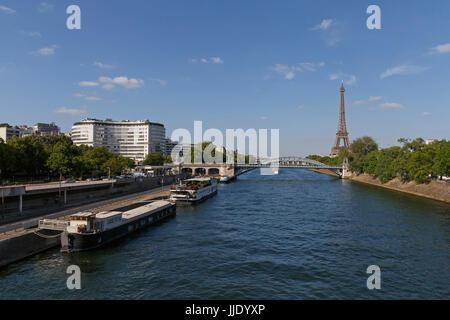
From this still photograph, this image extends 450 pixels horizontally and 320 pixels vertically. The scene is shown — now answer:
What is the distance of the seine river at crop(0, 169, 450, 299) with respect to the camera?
17.0 metres

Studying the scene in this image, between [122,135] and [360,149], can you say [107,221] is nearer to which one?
[360,149]

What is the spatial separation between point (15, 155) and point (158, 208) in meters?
33.7

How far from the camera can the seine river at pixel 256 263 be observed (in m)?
17.0

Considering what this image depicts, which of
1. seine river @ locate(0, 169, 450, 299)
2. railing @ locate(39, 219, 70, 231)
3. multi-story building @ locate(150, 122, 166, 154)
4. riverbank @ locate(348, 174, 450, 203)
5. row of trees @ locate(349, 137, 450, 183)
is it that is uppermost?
multi-story building @ locate(150, 122, 166, 154)

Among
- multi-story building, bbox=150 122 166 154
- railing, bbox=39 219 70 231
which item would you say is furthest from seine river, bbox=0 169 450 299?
multi-story building, bbox=150 122 166 154

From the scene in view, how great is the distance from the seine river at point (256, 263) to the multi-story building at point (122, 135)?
138 metres

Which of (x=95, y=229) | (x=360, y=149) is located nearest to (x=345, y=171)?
(x=360, y=149)

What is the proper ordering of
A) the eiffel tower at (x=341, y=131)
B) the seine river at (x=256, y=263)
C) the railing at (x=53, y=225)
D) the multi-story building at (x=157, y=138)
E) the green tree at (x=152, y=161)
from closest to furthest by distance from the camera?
the seine river at (x=256, y=263) < the railing at (x=53, y=225) < the green tree at (x=152, y=161) < the multi-story building at (x=157, y=138) < the eiffel tower at (x=341, y=131)

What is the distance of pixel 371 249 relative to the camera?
984 inches

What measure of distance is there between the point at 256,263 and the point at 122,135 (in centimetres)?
16220

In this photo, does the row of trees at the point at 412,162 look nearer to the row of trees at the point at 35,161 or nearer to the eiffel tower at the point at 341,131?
the row of trees at the point at 35,161

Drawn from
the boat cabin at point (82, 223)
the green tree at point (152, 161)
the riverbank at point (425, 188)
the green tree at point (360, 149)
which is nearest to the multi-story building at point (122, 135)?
the green tree at point (152, 161)

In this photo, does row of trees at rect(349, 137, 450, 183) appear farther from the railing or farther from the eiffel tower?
the eiffel tower

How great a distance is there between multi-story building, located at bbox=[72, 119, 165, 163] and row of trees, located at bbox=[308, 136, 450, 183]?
107545mm
